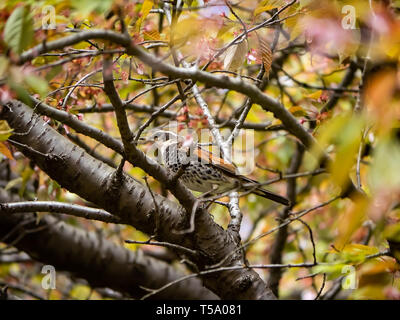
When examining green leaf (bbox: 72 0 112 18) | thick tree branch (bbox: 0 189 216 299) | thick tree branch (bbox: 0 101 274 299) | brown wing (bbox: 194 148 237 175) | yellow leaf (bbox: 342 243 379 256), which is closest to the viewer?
green leaf (bbox: 72 0 112 18)

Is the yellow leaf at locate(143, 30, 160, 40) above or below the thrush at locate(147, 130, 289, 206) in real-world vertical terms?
above

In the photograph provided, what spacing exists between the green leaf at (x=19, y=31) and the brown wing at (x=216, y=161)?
2248mm

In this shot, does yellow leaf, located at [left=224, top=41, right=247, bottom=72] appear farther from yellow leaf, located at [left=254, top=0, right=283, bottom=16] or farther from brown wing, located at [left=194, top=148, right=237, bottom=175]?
brown wing, located at [left=194, top=148, right=237, bottom=175]

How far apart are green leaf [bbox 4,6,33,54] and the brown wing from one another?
7.37ft

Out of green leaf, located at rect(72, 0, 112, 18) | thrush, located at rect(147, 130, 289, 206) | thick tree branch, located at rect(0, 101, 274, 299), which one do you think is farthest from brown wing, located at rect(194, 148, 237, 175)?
green leaf, located at rect(72, 0, 112, 18)

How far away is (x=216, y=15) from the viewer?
276cm

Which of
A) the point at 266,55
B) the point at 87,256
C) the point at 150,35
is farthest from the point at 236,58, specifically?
the point at 87,256

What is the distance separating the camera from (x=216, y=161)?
380 centimetres

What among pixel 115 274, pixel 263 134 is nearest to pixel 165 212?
pixel 115 274

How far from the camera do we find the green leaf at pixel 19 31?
146 centimetres

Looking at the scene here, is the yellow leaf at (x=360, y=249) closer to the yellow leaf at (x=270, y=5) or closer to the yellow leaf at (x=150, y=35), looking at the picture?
the yellow leaf at (x=270, y=5)

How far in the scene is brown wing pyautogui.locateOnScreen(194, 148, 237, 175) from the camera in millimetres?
3727
